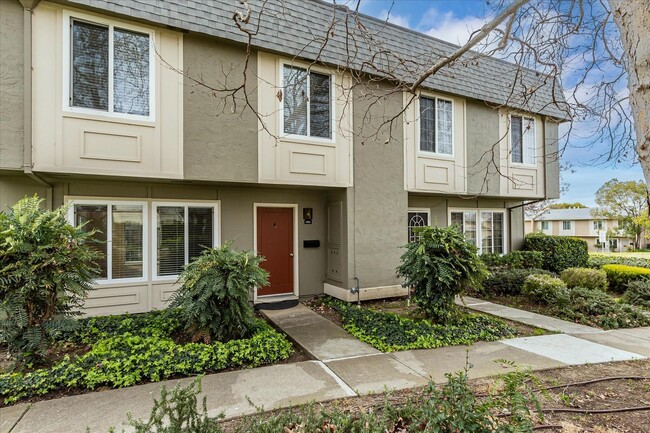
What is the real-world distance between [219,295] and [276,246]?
3772mm

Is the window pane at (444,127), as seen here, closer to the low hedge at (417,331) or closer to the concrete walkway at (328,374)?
the low hedge at (417,331)

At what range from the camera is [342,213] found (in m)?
8.60

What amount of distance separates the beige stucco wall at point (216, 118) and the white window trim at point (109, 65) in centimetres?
60

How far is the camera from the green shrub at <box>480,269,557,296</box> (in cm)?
983

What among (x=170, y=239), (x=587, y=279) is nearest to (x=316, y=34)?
(x=170, y=239)

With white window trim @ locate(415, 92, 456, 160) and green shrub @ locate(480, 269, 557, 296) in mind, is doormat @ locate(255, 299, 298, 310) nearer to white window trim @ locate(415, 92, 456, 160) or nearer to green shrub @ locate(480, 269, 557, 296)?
white window trim @ locate(415, 92, 456, 160)

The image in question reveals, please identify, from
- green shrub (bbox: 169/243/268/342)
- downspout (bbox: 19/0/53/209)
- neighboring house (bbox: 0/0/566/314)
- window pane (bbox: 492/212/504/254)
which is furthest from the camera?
window pane (bbox: 492/212/504/254)

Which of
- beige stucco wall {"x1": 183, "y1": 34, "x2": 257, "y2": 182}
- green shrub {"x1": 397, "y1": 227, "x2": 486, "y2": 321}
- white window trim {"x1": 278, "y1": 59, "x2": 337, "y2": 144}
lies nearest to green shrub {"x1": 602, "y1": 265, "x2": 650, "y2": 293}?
green shrub {"x1": 397, "y1": 227, "x2": 486, "y2": 321}

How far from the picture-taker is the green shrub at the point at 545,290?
26.7 ft

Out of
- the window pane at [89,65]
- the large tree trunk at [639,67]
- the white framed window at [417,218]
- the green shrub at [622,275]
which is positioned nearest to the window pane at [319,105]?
the white framed window at [417,218]

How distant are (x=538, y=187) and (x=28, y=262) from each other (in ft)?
45.2

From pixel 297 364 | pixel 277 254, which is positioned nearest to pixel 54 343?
pixel 297 364

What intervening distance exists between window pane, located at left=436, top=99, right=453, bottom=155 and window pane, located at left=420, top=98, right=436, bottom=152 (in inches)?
8.7

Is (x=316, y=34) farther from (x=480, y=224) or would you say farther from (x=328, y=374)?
(x=480, y=224)
